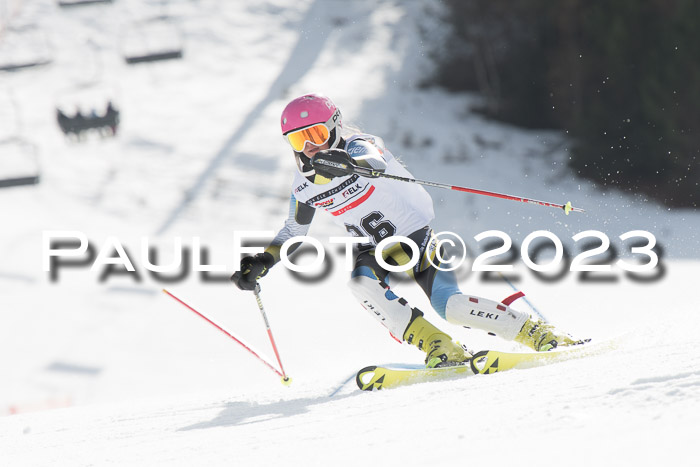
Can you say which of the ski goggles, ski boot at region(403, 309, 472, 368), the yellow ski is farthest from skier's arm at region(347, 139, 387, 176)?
the yellow ski

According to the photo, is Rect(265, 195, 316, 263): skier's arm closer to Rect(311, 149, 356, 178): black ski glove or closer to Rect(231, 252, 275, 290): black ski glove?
Rect(231, 252, 275, 290): black ski glove

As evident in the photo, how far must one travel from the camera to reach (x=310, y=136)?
170 inches

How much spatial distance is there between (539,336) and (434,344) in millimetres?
535

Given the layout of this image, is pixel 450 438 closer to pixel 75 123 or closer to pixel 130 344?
pixel 130 344

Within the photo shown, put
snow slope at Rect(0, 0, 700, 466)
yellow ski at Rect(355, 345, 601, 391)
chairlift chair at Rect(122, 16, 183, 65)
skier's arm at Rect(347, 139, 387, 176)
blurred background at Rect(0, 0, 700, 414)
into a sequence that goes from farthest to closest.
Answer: chairlift chair at Rect(122, 16, 183, 65), blurred background at Rect(0, 0, 700, 414), skier's arm at Rect(347, 139, 387, 176), yellow ski at Rect(355, 345, 601, 391), snow slope at Rect(0, 0, 700, 466)

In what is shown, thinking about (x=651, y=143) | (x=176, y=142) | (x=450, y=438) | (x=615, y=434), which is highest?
(x=615, y=434)

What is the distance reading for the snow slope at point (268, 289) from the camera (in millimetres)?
2777

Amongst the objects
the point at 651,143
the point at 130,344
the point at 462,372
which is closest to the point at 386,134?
the point at 651,143

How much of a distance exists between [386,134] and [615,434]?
13.3 metres

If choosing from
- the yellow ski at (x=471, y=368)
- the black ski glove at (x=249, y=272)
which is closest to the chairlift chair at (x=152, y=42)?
the black ski glove at (x=249, y=272)

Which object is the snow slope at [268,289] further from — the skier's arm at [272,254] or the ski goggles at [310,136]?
the ski goggles at [310,136]

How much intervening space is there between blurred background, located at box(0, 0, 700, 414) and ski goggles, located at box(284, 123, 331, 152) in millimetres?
3856

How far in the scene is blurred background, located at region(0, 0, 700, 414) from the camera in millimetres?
9016

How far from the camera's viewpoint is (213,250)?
37.6 feet
